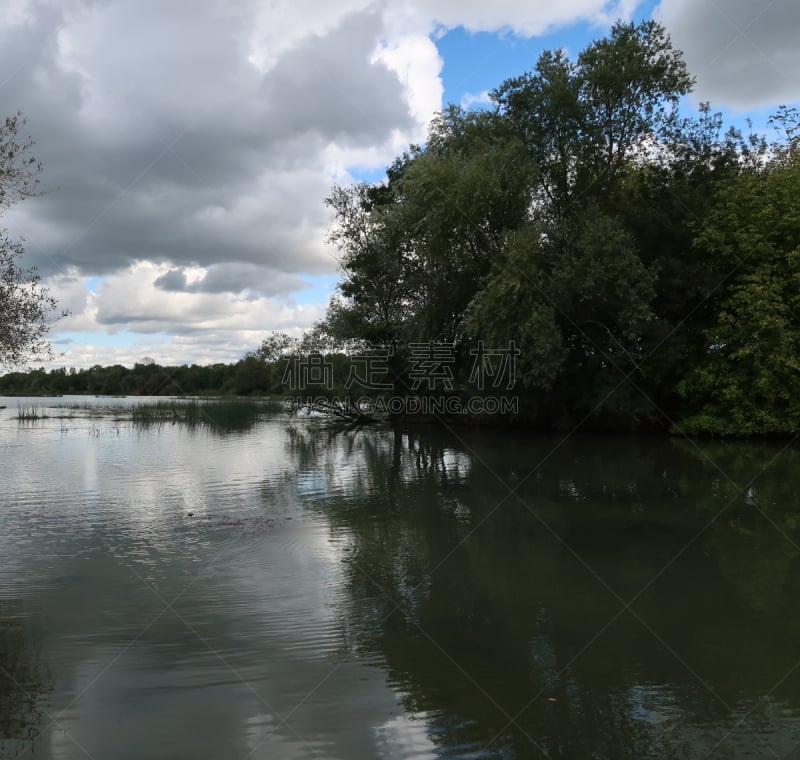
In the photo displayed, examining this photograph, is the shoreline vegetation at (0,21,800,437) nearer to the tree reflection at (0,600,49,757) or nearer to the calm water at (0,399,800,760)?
the calm water at (0,399,800,760)

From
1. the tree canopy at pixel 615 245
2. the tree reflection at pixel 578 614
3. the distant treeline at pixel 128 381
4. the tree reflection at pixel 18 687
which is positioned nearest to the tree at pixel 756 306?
the tree canopy at pixel 615 245

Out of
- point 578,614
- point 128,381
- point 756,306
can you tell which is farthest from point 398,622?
point 128,381

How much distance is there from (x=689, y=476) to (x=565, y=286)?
9.87 metres

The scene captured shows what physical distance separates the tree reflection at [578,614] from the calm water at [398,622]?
0.03 m

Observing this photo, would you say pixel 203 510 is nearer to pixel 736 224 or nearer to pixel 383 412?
pixel 736 224

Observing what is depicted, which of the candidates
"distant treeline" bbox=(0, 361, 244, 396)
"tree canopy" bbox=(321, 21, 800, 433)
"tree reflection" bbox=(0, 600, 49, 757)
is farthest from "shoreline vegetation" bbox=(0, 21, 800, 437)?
"distant treeline" bbox=(0, 361, 244, 396)

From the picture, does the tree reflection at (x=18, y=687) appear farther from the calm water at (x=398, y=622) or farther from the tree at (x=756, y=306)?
the tree at (x=756, y=306)

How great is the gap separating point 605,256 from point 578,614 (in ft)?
62.9

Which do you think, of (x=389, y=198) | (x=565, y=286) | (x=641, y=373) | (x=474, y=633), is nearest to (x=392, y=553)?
(x=474, y=633)

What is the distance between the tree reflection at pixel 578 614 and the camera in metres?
4.24

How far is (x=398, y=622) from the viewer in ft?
20.1

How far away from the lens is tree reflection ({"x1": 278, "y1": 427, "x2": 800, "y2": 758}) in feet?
13.9

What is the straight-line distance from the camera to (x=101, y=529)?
9852 mm

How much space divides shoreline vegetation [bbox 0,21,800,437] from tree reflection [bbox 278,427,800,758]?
11.7 meters
